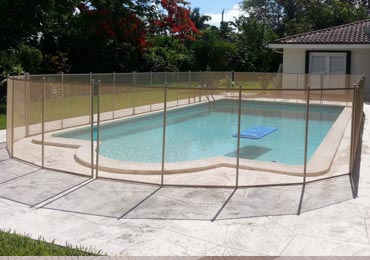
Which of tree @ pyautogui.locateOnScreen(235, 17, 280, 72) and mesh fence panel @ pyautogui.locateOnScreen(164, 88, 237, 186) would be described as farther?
tree @ pyautogui.locateOnScreen(235, 17, 280, 72)

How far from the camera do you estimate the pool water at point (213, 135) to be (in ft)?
35.2

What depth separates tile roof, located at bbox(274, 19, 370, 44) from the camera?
84.7 feet

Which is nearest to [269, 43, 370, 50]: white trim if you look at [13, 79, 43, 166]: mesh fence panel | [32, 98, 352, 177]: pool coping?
[32, 98, 352, 177]: pool coping

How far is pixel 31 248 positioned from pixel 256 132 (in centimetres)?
950

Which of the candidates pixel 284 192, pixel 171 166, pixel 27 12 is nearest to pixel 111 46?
pixel 27 12

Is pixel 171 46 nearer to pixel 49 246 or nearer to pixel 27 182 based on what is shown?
pixel 27 182

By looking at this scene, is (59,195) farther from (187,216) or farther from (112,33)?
(112,33)

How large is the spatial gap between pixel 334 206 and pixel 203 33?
3027cm

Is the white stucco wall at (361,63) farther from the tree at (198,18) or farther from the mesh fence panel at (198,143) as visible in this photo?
the tree at (198,18)

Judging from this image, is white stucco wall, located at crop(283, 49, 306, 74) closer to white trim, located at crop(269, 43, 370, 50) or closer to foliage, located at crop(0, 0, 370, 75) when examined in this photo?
white trim, located at crop(269, 43, 370, 50)

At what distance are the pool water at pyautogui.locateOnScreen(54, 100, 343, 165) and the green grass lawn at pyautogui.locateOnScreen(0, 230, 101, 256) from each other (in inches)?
188

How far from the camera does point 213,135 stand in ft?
46.0

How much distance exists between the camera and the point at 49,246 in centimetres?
511

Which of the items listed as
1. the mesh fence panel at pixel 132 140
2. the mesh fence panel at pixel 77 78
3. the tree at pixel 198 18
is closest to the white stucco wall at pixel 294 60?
the mesh fence panel at pixel 132 140
